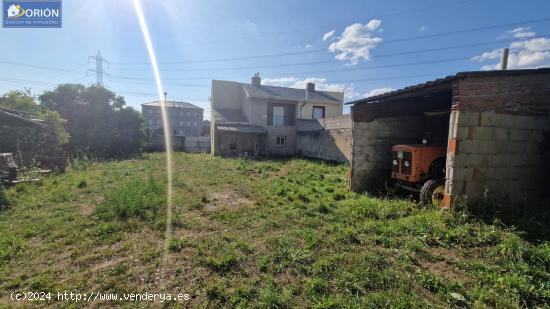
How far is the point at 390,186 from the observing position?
7.04 m

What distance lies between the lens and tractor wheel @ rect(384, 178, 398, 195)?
6.78 meters

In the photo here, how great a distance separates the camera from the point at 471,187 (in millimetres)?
4719

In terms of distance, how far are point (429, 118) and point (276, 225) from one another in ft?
19.9

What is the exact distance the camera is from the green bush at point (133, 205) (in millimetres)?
4891

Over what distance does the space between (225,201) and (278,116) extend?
14.8 meters

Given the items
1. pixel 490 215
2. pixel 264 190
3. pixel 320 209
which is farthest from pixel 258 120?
pixel 490 215

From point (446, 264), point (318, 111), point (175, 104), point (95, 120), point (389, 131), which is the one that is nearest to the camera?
point (446, 264)

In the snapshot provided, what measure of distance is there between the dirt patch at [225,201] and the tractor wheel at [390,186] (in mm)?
3916

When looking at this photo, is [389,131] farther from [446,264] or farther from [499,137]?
[446,264]

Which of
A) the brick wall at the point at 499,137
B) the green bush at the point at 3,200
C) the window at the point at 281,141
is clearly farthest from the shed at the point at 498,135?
the window at the point at 281,141

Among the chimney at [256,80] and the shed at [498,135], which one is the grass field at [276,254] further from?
the chimney at [256,80]

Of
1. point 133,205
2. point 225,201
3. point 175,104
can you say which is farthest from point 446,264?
point 175,104

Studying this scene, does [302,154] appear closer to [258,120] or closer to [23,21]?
[258,120]

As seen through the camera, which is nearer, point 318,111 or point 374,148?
point 374,148
